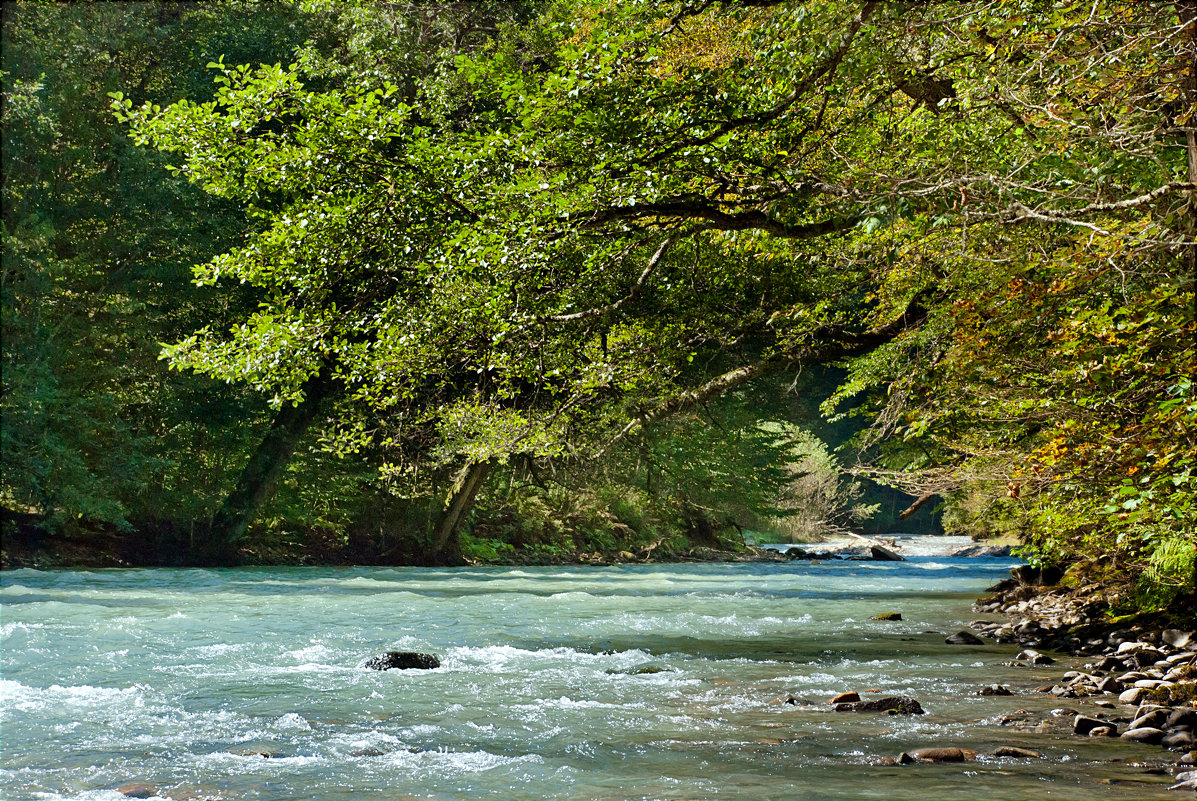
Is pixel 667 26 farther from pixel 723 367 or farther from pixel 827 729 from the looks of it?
pixel 723 367

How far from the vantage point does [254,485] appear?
73.8 feet

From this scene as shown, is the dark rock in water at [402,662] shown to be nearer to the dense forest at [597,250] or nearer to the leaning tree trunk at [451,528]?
the dense forest at [597,250]

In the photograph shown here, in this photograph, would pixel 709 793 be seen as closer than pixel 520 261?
Yes

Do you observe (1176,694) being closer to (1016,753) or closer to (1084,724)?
(1084,724)

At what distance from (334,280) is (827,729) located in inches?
346

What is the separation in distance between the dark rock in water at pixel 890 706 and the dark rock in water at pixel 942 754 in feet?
4.31

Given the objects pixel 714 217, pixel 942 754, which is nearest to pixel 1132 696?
pixel 942 754

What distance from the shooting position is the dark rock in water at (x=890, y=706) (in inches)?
283

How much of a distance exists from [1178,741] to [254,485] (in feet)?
66.7

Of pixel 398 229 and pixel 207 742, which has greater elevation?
pixel 398 229

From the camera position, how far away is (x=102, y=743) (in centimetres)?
625

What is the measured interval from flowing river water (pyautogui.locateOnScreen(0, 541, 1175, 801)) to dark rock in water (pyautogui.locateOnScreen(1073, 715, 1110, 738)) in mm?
193

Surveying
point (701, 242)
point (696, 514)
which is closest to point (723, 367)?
point (701, 242)

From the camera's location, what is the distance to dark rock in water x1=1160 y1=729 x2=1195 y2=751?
5.92 metres
